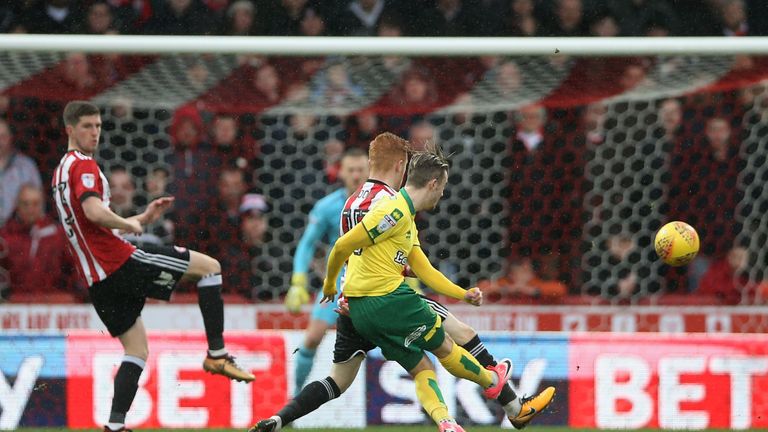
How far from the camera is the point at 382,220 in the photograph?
5.69 meters

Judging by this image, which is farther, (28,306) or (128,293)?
(28,306)

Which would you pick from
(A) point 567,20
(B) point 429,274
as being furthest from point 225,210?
(A) point 567,20

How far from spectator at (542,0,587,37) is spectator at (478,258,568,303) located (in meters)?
2.49

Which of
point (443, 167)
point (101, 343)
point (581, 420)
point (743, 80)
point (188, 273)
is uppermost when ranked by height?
point (743, 80)

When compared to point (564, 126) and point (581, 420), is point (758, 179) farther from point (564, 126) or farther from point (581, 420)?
point (581, 420)

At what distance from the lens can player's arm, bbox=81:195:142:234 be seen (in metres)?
6.17

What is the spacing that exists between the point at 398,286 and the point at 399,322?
0.17m

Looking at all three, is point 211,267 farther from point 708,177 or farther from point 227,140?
point 708,177

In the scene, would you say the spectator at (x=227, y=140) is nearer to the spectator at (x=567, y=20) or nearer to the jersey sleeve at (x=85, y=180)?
the jersey sleeve at (x=85, y=180)

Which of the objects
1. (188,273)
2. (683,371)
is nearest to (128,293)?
(188,273)

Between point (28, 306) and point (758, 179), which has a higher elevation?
point (758, 179)

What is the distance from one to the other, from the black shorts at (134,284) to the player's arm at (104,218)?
326 mm

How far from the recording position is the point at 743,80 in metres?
8.21

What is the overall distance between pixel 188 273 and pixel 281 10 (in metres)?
4.34
